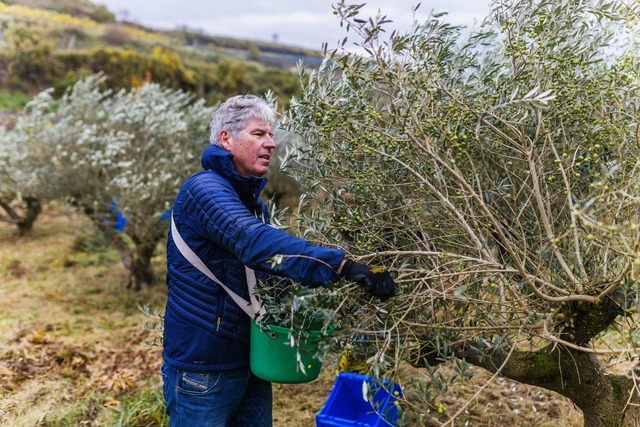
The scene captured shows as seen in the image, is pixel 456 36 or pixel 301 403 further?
pixel 301 403

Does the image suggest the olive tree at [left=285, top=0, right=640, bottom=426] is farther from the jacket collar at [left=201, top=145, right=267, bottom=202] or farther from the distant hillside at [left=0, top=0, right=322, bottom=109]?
the distant hillside at [left=0, top=0, right=322, bottom=109]

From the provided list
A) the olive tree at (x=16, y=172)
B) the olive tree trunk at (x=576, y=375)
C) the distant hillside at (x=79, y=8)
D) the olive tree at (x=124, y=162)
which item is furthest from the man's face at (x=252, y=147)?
the distant hillside at (x=79, y=8)

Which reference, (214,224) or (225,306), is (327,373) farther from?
(214,224)

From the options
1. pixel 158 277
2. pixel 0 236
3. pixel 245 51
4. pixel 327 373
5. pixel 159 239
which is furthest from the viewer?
pixel 245 51

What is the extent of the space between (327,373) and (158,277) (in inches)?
187

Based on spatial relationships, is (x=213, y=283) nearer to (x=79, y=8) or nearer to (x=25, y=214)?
(x=25, y=214)

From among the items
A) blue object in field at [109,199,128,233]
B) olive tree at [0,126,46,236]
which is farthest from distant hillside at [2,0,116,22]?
blue object in field at [109,199,128,233]

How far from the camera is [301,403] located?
5.36 meters

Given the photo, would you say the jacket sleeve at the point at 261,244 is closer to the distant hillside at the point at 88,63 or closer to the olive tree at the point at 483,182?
the olive tree at the point at 483,182

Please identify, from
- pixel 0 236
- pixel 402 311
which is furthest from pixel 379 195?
pixel 0 236

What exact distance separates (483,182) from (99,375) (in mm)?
4600

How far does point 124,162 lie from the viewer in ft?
26.6

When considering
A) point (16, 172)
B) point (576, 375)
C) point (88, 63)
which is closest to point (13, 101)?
point (88, 63)

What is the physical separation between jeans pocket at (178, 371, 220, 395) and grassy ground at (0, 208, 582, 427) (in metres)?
0.85
